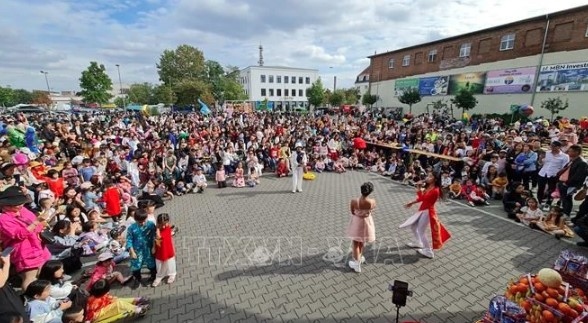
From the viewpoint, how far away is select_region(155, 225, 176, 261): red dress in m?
5.02

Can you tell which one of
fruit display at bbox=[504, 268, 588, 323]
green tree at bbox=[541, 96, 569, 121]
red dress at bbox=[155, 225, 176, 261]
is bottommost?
red dress at bbox=[155, 225, 176, 261]

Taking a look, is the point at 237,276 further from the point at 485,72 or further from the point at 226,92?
the point at 226,92

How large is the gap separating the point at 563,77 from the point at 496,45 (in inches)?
334

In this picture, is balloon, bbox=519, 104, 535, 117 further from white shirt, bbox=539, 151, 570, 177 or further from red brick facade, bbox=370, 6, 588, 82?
white shirt, bbox=539, 151, 570, 177

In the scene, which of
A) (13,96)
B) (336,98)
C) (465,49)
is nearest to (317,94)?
(336,98)

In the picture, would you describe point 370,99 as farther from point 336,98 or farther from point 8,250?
point 8,250

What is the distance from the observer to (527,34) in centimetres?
2780

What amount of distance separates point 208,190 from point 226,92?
167 feet

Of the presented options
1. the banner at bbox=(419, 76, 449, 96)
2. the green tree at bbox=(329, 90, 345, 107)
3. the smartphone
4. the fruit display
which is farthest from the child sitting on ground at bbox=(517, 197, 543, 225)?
the green tree at bbox=(329, 90, 345, 107)

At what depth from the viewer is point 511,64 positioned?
28.6 meters

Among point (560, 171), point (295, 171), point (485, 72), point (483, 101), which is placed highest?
point (485, 72)

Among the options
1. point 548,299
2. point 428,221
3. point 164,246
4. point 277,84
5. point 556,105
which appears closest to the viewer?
point 548,299

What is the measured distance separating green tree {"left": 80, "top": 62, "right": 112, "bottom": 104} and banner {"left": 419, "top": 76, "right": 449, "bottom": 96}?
46352 millimetres

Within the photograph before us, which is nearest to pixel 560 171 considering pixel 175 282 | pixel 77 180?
pixel 175 282
